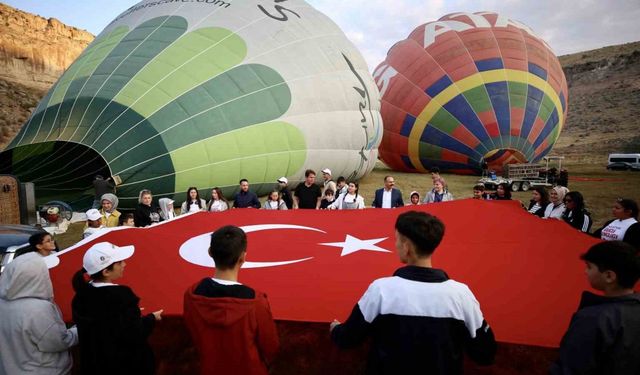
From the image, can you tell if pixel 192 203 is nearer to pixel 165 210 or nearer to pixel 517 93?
pixel 165 210

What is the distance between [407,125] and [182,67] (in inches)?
359

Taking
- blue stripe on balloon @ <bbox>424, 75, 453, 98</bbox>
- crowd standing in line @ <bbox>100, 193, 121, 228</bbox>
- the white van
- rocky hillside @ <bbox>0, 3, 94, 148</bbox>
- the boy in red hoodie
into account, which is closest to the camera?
the boy in red hoodie

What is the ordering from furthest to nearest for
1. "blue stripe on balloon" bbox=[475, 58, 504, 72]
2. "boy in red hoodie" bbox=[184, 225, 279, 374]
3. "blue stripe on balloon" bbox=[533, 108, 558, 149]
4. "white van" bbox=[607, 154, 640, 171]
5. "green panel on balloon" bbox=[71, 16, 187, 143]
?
1. "white van" bbox=[607, 154, 640, 171]
2. "blue stripe on balloon" bbox=[533, 108, 558, 149]
3. "blue stripe on balloon" bbox=[475, 58, 504, 72]
4. "green panel on balloon" bbox=[71, 16, 187, 143]
5. "boy in red hoodie" bbox=[184, 225, 279, 374]

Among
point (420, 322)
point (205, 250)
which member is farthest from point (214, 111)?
point (420, 322)

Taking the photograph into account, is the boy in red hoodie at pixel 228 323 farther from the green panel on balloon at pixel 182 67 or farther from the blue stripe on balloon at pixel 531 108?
the blue stripe on balloon at pixel 531 108

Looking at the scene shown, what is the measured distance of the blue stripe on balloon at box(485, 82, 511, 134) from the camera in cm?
1344

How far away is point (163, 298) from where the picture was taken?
233 centimetres

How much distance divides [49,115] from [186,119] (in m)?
2.64

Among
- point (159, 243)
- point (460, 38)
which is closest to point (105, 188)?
point (159, 243)

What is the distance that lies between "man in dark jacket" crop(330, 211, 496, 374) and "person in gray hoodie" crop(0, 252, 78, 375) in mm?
1414

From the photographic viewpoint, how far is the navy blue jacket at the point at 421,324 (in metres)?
1.42

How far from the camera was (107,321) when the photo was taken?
1.77 m

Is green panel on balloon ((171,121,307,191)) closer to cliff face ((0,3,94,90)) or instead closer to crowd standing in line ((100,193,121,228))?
crowd standing in line ((100,193,121,228))

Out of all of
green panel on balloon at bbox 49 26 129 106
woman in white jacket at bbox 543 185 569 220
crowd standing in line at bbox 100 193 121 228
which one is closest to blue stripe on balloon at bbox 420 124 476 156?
woman in white jacket at bbox 543 185 569 220
